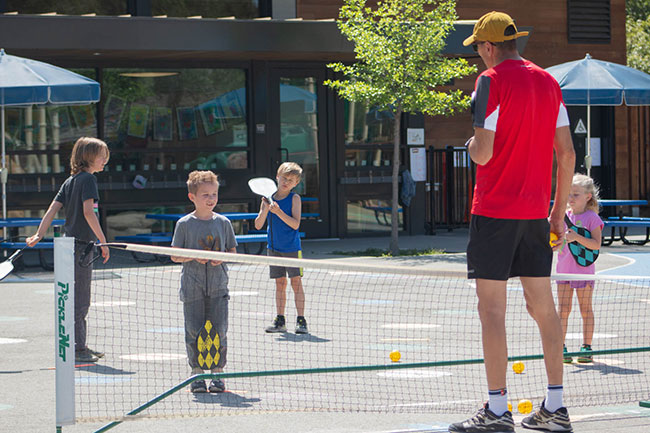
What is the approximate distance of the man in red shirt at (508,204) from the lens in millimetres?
5246

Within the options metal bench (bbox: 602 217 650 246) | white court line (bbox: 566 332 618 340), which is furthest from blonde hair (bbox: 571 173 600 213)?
metal bench (bbox: 602 217 650 246)

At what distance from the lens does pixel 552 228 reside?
5.55 meters

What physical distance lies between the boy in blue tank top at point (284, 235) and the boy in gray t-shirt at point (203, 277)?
1.80 metres

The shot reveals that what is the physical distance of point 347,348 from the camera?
823 centimetres

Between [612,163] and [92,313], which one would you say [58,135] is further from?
[612,163]

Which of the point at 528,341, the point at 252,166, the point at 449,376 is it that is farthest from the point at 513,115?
the point at 252,166

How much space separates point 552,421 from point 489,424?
372 millimetres

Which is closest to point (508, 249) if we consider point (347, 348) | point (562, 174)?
point (562, 174)

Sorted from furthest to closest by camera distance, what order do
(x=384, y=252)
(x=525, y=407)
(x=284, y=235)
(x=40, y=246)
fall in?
(x=384, y=252) < (x=40, y=246) < (x=284, y=235) < (x=525, y=407)

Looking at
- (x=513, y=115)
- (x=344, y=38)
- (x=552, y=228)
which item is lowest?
(x=552, y=228)

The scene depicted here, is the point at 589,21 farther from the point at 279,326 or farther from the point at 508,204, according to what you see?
the point at 508,204

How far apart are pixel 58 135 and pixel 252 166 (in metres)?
3.39

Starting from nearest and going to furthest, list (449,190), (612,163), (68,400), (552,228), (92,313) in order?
(68,400), (552,228), (92,313), (449,190), (612,163)

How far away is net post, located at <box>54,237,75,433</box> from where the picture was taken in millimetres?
5086
